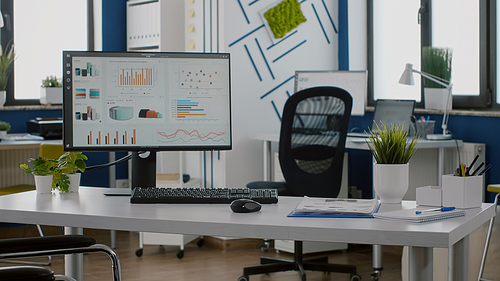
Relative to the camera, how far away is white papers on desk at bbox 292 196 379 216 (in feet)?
5.39

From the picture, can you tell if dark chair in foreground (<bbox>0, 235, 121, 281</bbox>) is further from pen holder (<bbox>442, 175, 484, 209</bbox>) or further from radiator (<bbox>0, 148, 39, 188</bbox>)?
radiator (<bbox>0, 148, 39, 188</bbox>)

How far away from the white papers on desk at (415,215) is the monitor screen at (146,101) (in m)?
0.72

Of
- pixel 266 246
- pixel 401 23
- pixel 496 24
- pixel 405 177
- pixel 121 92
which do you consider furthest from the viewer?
pixel 401 23

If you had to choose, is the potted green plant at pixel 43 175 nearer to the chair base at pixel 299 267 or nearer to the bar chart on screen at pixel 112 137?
the bar chart on screen at pixel 112 137

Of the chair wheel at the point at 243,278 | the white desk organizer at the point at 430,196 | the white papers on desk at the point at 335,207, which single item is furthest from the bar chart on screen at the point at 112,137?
the chair wheel at the point at 243,278

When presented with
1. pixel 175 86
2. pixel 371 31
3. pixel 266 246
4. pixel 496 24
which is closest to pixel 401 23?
pixel 371 31

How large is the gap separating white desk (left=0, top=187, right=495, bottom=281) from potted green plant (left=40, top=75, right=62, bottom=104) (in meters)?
2.85

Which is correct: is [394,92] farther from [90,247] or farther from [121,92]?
[90,247]

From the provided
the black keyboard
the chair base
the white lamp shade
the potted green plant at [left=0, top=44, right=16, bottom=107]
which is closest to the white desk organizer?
the black keyboard

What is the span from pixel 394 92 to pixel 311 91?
1.65 metres

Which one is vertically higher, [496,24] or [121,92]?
[496,24]

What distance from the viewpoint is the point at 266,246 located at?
13.5 ft

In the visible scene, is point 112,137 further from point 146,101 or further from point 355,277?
point 355,277

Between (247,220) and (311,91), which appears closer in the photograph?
(247,220)
